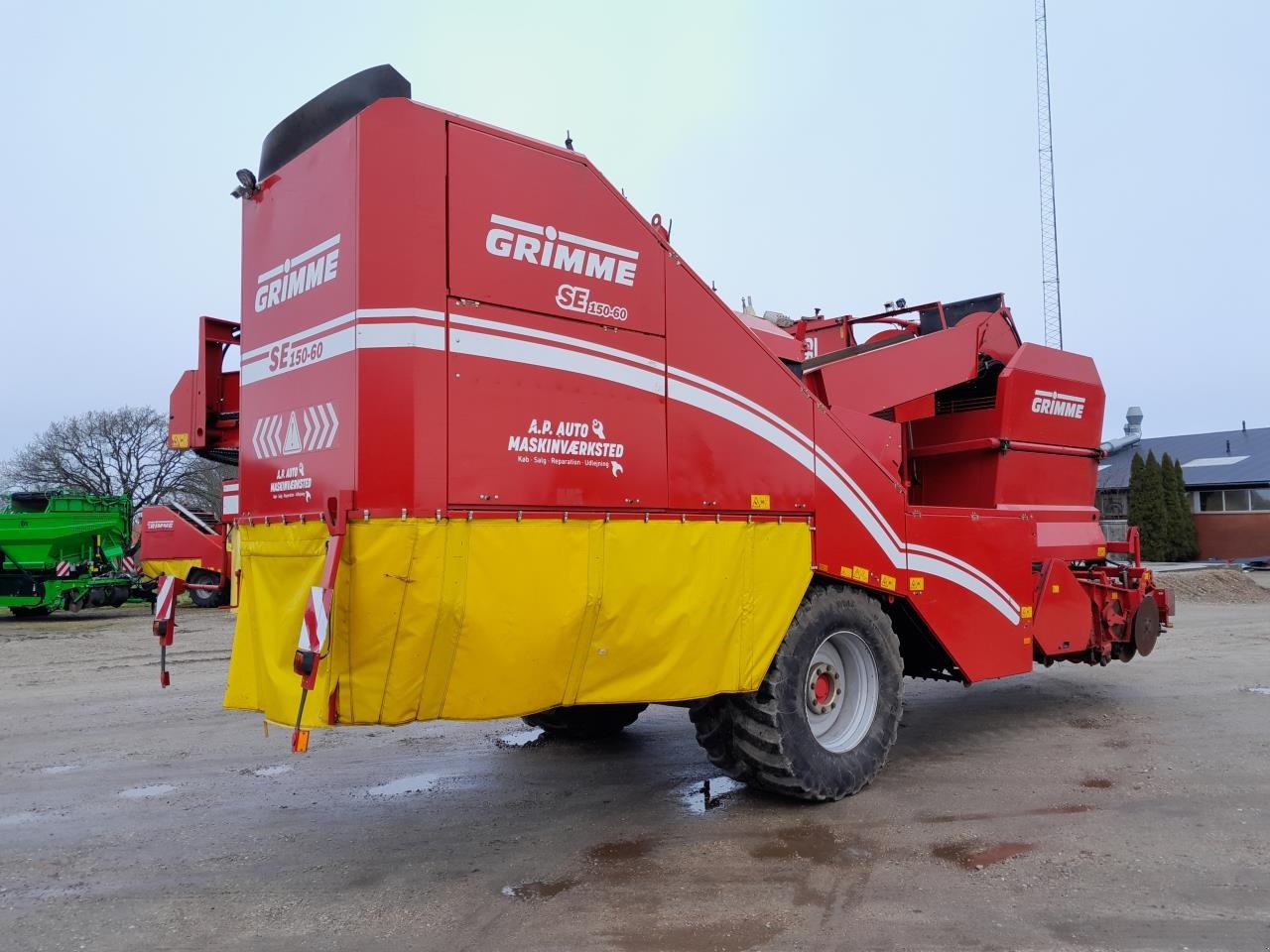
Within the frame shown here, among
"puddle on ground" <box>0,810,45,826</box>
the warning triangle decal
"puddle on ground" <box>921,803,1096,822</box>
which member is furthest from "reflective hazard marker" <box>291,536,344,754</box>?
"puddle on ground" <box>921,803,1096,822</box>

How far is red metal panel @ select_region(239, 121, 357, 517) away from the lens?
417 cm

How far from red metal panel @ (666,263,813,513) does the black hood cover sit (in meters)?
1.64

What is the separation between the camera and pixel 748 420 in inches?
206

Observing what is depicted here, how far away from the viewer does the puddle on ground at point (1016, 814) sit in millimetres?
5271

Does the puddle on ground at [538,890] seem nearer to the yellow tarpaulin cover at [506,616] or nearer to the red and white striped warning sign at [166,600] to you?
the yellow tarpaulin cover at [506,616]

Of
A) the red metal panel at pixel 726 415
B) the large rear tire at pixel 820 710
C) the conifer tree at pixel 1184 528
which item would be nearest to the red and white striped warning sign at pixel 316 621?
the red metal panel at pixel 726 415

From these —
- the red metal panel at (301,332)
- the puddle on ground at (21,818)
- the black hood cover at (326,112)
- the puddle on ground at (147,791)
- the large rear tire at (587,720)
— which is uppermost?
the black hood cover at (326,112)

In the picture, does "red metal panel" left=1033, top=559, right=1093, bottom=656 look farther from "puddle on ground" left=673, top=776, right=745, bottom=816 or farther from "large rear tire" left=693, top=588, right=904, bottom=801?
"puddle on ground" left=673, top=776, right=745, bottom=816

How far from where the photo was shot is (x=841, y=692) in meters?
5.80

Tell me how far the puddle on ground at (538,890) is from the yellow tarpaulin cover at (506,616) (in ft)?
2.61

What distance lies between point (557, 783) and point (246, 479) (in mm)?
2754

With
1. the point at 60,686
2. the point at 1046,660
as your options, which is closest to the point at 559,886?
the point at 1046,660

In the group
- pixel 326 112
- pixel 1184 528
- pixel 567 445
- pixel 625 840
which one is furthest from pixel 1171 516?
pixel 326 112

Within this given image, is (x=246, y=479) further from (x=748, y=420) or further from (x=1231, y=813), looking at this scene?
(x=1231, y=813)
